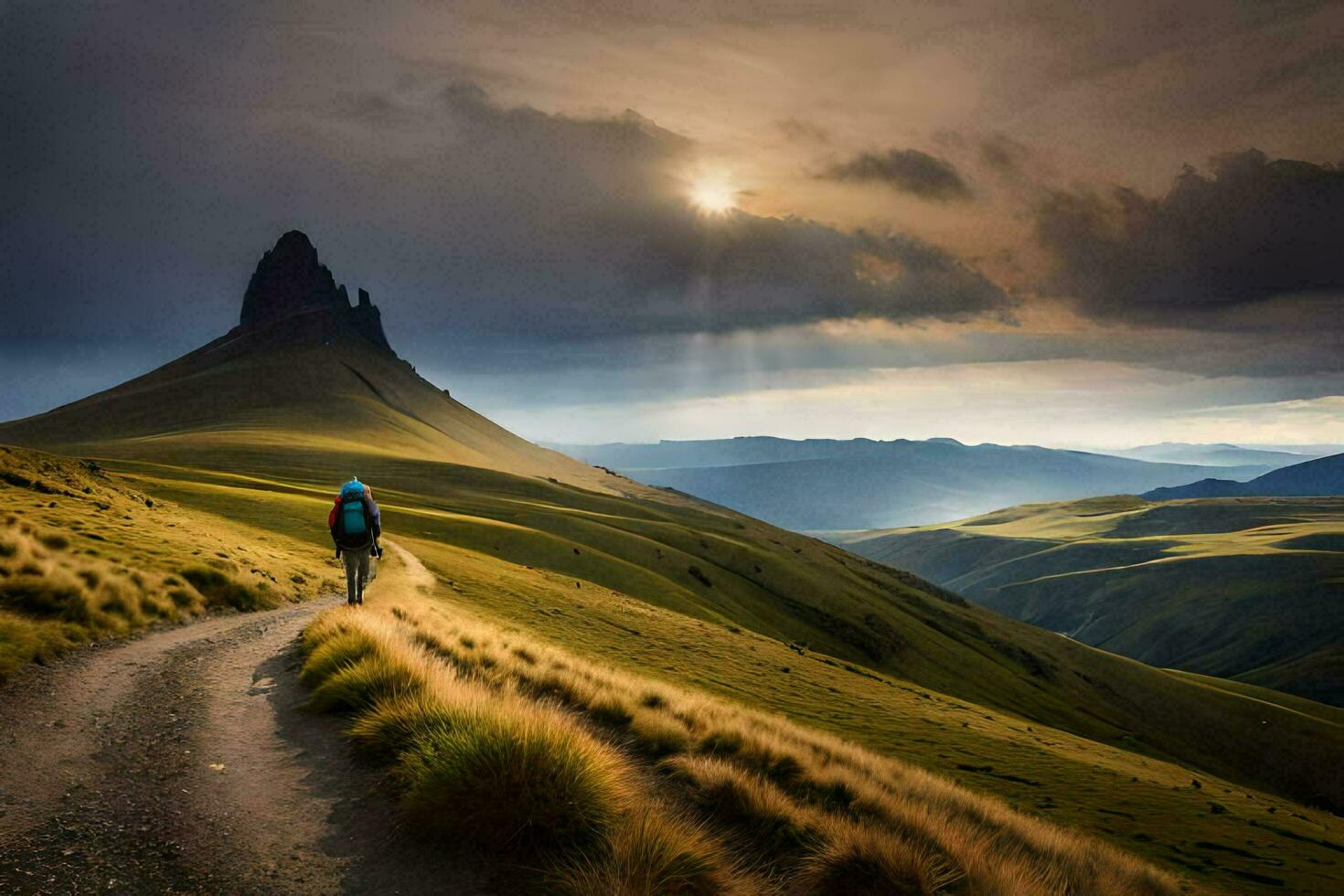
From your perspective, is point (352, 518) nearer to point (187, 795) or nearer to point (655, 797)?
point (187, 795)

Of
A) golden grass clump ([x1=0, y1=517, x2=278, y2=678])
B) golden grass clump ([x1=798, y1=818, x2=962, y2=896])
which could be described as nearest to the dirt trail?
golden grass clump ([x1=0, y1=517, x2=278, y2=678])

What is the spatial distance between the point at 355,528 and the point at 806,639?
2284 inches

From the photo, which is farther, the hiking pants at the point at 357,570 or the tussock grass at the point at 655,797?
the hiking pants at the point at 357,570

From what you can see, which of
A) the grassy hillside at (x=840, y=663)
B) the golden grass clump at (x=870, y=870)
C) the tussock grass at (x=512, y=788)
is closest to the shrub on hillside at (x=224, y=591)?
the grassy hillside at (x=840, y=663)

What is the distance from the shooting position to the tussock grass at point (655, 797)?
265 inches

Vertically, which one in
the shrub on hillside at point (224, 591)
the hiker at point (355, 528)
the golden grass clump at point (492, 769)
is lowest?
the shrub on hillside at point (224, 591)

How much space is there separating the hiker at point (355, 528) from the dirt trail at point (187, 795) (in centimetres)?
841

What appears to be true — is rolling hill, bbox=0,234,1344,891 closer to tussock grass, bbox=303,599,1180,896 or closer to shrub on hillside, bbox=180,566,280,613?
shrub on hillside, bbox=180,566,280,613

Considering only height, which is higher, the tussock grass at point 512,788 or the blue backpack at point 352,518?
the blue backpack at point 352,518

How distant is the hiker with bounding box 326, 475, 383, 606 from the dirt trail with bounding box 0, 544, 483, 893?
8405 millimetres

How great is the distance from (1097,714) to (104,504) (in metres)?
124

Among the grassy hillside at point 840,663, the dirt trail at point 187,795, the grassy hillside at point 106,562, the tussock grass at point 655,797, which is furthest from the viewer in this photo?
the grassy hillside at point 840,663

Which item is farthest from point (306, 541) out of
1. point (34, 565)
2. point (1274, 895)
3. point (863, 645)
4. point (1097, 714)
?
point (1097, 714)

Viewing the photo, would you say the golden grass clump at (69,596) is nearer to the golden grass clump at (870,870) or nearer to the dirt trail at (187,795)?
the dirt trail at (187,795)
